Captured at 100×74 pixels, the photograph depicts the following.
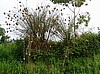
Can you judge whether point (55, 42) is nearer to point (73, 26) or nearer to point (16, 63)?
point (73, 26)

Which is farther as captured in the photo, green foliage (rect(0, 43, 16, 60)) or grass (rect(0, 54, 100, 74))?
green foliage (rect(0, 43, 16, 60))

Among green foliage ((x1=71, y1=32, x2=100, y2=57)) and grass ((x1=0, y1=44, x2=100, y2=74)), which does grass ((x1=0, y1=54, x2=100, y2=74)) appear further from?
green foliage ((x1=71, y1=32, x2=100, y2=57))

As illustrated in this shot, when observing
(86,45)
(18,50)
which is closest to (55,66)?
(86,45)

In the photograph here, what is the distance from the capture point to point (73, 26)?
1012 centimetres

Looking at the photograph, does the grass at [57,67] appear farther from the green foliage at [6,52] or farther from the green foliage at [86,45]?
the green foliage at [6,52]

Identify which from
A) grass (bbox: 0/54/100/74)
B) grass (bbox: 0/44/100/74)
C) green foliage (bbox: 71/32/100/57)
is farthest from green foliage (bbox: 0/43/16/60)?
green foliage (bbox: 71/32/100/57)

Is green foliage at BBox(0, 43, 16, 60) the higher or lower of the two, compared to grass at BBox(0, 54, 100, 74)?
higher

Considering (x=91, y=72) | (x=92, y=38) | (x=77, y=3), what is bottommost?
(x=91, y=72)

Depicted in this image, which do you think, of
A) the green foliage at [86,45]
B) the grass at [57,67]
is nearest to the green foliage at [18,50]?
the grass at [57,67]

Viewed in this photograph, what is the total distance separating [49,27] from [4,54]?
167 cm

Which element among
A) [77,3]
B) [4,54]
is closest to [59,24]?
[77,3]

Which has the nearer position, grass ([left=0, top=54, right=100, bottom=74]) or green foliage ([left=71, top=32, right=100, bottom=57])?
grass ([left=0, top=54, right=100, bottom=74])

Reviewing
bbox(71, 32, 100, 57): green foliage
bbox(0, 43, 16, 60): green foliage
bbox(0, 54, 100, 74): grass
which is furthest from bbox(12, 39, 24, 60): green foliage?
bbox(71, 32, 100, 57): green foliage

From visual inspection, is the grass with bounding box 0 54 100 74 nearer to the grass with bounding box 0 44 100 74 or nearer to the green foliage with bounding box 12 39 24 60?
the grass with bounding box 0 44 100 74
